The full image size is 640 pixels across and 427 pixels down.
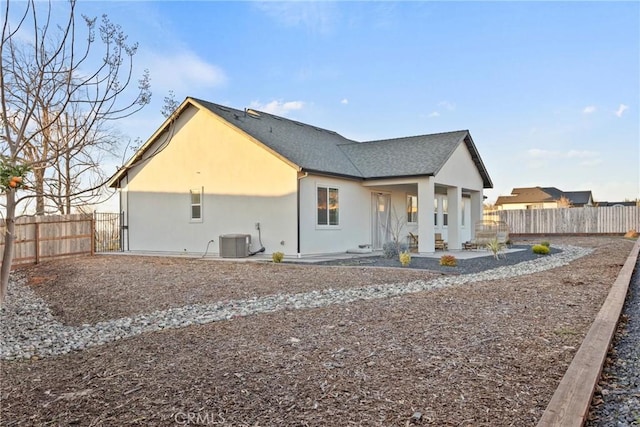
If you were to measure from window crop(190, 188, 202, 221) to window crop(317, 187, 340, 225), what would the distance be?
4541 mm

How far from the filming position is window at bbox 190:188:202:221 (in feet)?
54.1

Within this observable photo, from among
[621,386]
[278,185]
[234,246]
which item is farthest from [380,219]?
[621,386]

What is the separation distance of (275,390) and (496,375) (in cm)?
174

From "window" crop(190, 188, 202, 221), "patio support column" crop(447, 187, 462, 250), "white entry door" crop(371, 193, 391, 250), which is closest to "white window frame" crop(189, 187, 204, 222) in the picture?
"window" crop(190, 188, 202, 221)

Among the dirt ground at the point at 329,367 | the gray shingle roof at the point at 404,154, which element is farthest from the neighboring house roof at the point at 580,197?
the dirt ground at the point at 329,367

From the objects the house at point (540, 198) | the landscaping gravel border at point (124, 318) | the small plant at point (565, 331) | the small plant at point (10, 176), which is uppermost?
the house at point (540, 198)

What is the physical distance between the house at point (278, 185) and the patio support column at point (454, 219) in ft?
0.13

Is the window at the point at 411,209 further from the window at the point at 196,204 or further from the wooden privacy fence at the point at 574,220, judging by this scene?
the wooden privacy fence at the point at 574,220

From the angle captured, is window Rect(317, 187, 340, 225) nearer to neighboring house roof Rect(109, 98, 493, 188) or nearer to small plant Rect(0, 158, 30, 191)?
neighboring house roof Rect(109, 98, 493, 188)

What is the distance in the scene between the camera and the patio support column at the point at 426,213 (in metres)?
15.8

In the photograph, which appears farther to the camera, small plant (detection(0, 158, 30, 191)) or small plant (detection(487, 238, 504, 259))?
small plant (detection(487, 238, 504, 259))

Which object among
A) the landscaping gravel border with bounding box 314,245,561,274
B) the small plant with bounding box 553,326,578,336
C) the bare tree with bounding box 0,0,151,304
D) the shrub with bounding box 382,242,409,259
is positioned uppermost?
the bare tree with bounding box 0,0,151,304

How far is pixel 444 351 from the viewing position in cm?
427

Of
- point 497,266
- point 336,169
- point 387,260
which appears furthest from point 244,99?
point 497,266
